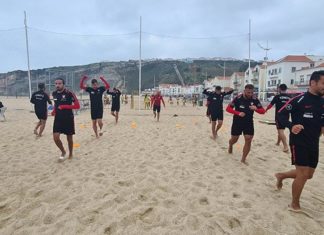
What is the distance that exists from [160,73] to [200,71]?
3140cm

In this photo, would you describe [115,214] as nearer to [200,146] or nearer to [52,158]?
[52,158]

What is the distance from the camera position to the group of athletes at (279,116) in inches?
132

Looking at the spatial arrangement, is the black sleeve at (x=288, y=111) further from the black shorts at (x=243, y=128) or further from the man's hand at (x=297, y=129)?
the black shorts at (x=243, y=128)

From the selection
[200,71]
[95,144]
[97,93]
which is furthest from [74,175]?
[200,71]

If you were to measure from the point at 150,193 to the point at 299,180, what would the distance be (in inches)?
79.0

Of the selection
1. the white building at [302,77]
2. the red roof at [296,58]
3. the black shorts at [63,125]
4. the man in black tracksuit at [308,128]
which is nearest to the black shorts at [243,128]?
the man in black tracksuit at [308,128]

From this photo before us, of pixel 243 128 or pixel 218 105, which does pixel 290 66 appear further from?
pixel 243 128

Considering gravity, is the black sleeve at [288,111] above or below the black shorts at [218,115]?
above

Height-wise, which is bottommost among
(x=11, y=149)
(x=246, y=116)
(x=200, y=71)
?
(x=11, y=149)

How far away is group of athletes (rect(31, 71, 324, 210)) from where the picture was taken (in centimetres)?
336

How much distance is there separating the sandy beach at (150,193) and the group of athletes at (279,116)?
0.41m

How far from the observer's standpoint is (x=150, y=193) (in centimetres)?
403

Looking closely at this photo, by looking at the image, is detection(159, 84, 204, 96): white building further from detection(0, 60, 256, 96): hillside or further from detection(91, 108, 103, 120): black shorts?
detection(91, 108, 103, 120): black shorts

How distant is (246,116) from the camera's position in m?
5.70
